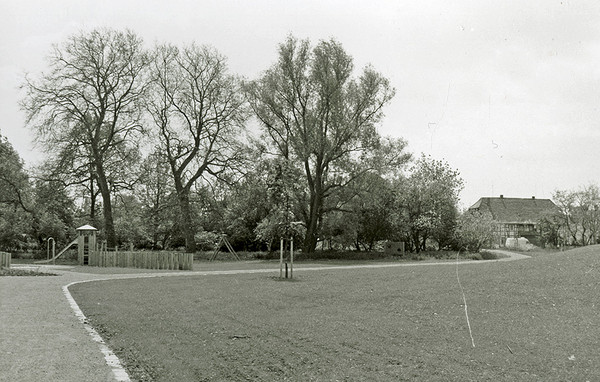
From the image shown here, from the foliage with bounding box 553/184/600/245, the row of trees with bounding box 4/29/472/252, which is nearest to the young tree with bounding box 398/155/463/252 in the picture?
the row of trees with bounding box 4/29/472/252

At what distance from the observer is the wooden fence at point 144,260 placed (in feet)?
114

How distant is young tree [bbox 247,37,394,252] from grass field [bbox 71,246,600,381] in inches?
1193

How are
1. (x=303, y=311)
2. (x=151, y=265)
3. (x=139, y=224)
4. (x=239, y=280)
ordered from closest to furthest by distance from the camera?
(x=303, y=311), (x=239, y=280), (x=151, y=265), (x=139, y=224)

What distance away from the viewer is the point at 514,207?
343 ft

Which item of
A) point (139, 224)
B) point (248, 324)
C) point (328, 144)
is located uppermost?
point (328, 144)

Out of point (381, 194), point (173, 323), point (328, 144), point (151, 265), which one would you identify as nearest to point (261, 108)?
point (328, 144)

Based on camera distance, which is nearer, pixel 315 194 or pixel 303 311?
pixel 303 311

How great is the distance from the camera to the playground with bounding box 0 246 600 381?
923 cm

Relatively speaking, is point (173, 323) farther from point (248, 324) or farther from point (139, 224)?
point (139, 224)

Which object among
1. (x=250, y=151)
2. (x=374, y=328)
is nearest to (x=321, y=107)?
(x=250, y=151)

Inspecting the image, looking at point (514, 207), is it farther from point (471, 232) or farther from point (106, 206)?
point (106, 206)

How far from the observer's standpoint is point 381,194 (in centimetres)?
5191

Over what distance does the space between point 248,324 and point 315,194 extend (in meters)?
39.0

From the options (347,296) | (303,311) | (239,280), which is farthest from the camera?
(239,280)
